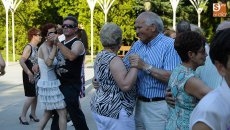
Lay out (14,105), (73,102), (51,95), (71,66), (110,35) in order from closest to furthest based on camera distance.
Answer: (110,35) < (71,66) < (73,102) < (51,95) < (14,105)

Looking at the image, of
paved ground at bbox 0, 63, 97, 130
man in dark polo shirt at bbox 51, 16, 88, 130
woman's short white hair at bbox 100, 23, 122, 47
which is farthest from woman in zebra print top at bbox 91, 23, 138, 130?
paved ground at bbox 0, 63, 97, 130

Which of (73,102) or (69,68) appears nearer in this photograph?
(69,68)

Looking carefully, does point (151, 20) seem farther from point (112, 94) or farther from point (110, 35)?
point (112, 94)

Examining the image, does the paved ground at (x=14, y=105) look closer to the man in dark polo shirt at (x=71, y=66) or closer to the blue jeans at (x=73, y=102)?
the blue jeans at (x=73, y=102)

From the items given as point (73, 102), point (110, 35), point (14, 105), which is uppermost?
point (110, 35)

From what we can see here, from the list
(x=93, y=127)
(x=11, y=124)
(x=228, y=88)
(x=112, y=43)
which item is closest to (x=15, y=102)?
(x=11, y=124)

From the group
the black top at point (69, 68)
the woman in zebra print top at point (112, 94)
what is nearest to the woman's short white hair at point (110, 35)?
the woman in zebra print top at point (112, 94)

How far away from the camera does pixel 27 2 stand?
35500 mm

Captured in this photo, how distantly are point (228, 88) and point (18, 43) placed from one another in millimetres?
32153

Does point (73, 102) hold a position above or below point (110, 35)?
below

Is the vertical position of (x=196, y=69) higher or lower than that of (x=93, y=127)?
higher

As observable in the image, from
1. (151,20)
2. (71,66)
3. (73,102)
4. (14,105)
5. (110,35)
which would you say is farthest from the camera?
(14,105)

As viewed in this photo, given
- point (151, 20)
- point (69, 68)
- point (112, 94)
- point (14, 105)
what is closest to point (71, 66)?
point (69, 68)

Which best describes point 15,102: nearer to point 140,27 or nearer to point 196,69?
point 140,27
